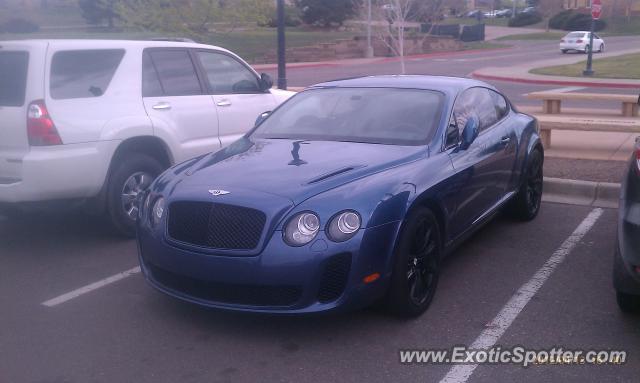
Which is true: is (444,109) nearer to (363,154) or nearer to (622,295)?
(363,154)

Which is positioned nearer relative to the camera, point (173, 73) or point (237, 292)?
point (237, 292)

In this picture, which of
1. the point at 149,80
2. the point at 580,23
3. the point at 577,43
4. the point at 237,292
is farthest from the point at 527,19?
the point at 237,292

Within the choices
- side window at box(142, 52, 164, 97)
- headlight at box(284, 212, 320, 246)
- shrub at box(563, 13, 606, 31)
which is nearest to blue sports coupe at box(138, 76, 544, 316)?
headlight at box(284, 212, 320, 246)

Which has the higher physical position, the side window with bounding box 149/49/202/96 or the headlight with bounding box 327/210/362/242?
the side window with bounding box 149/49/202/96

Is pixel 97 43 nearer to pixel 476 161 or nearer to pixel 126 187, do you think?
pixel 126 187

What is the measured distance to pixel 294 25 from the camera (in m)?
60.3

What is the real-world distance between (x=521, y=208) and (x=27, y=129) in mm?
4623

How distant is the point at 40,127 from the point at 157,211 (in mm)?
1871

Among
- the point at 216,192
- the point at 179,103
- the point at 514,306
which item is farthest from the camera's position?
the point at 179,103

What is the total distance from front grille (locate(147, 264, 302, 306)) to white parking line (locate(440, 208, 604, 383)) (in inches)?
41.1

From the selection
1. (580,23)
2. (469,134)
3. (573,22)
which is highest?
(573,22)

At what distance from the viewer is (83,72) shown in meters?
6.98

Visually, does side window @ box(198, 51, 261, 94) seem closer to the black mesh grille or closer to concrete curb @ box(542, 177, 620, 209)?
concrete curb @ box(542, 177, 620, 209)

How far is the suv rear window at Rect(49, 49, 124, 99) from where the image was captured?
6715 mm
